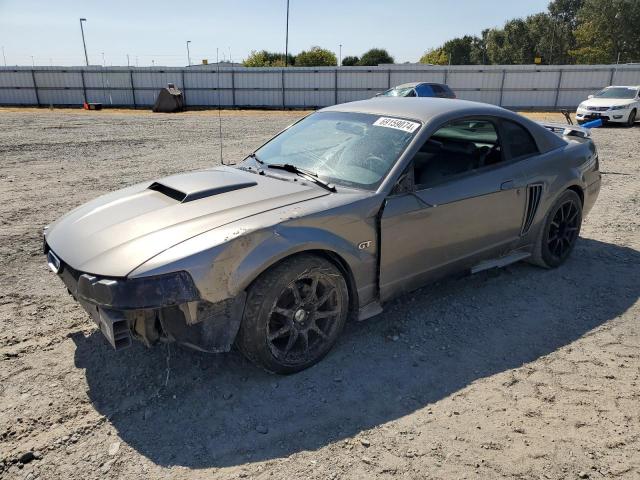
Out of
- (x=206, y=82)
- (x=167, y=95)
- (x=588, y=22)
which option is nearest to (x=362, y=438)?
(x=167, y=95)

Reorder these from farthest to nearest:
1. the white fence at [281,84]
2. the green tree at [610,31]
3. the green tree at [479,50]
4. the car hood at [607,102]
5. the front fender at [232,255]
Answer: the green tree at [479,50] < the green tree at [610,31] < the white fence at [281,84] < the car hood at [607,102] < the front fender at [232,255]

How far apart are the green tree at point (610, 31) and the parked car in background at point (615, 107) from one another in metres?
41.6

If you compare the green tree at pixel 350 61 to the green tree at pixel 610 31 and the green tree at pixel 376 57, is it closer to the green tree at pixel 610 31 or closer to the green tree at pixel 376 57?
Result: the green tree at pixel 376 57

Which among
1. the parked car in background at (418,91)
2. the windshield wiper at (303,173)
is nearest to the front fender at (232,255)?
the windshield wiper at (303,173)

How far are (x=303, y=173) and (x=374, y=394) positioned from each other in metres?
1.62

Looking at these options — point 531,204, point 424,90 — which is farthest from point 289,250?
point 424,90

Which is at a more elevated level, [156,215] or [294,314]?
[156,215]

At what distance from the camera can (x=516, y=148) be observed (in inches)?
166

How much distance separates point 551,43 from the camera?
65.5 metres

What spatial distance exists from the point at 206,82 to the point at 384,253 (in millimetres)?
27765

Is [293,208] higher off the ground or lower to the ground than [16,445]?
higher

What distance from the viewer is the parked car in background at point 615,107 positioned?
17.5m

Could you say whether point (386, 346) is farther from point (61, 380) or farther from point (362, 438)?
point (61, 380)

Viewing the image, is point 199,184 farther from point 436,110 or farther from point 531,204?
point 531,204
